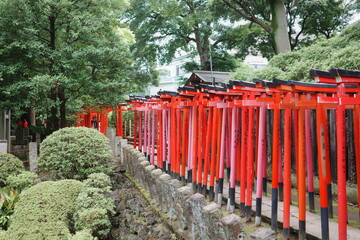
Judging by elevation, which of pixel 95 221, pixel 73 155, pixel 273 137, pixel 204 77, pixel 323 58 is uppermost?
pixel 204 77

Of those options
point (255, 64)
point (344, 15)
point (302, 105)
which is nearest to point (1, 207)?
point (302, 105)

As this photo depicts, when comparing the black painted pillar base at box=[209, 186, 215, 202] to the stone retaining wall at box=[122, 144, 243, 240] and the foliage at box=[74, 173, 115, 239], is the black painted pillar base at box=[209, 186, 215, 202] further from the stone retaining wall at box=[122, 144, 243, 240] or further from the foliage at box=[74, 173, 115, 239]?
the foliage at box=[74, 173, 115, 239]

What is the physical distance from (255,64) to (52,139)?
1342 inches

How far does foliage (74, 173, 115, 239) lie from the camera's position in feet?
20.9

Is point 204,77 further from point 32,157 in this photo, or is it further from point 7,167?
point 7,167

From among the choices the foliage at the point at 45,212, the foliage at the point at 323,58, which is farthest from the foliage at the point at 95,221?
the foliage at the point at 323,58

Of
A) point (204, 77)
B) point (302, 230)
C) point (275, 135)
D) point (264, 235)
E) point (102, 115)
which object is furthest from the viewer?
point (102, 115)

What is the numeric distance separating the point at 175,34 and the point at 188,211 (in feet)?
70.5

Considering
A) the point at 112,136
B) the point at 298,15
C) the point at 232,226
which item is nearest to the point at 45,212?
the point at 232,226

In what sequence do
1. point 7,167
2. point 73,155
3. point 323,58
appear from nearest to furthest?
point 323,58 → point 7,167 → point 73,155

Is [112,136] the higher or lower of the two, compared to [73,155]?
higher

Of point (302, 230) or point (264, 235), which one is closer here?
point (264, 235)

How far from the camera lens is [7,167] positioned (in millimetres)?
9188

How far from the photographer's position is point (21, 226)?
5.79 meters
